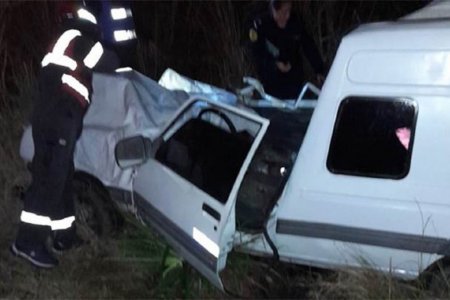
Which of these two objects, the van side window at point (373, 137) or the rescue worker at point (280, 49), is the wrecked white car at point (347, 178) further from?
the rescue worker at point (280, 49)

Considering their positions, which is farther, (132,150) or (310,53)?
(310,53)

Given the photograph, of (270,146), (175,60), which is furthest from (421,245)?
(175,60)

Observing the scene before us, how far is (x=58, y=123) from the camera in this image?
621cm

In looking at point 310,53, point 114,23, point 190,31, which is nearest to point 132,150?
point 114,23

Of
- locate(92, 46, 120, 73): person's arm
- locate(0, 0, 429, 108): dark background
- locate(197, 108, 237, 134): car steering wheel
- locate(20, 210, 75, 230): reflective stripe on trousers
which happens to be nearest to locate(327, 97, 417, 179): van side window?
locate(197, 108, 237, 134): car steering wheel

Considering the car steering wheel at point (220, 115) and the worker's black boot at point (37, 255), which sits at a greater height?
the car steering wheel at point (220, 115)

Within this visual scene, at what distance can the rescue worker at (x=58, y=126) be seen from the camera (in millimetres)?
→ 6199

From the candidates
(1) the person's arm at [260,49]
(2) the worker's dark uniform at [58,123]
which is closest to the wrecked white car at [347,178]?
(2) the worker's dark uniform at [58,123]

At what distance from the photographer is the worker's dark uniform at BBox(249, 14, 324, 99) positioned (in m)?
8.09

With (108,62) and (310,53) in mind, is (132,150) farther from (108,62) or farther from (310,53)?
(310,53)

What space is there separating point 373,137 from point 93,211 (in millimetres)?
2404

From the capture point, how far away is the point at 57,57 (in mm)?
6215

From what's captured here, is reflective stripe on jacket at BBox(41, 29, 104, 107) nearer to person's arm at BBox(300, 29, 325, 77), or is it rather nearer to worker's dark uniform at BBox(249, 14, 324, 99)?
worker's dark uniform at BBox(249, 14, 324, 99)

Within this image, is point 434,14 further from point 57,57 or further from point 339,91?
point 57,57
